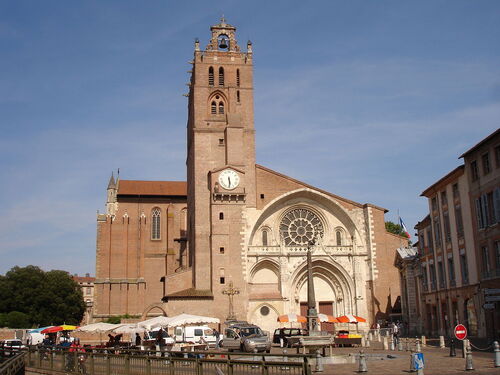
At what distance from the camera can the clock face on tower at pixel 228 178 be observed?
50750 mm

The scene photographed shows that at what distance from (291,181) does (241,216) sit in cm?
605

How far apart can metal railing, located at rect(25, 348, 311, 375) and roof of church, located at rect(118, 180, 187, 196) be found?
46.1 meters

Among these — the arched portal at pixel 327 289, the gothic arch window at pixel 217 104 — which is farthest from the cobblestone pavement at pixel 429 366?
the gothic arch window at pixel 217 104

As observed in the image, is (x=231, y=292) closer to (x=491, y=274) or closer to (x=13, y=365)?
(x=491, y=274)

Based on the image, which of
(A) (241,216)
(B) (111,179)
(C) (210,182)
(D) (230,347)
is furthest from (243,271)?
(B) (111,179)

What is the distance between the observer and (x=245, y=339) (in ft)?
99.2

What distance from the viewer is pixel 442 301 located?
41.9 metres

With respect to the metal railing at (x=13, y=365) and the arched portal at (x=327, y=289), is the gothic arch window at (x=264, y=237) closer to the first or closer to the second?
the arched portal at (x=327, y=289)

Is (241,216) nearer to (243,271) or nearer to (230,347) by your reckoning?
(243,271)

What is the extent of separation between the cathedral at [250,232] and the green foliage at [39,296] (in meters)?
20.9

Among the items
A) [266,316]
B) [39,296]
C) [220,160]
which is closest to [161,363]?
[266,316]

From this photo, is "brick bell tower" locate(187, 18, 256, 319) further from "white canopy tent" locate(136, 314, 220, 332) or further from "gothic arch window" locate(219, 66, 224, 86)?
"white canopy tent" locate(136, 314, 220, 332)

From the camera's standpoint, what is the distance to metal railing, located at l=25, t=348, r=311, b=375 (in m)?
13.4

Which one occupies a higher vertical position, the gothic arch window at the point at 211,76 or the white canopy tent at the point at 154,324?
the gothic arch window at the point at 211,76
